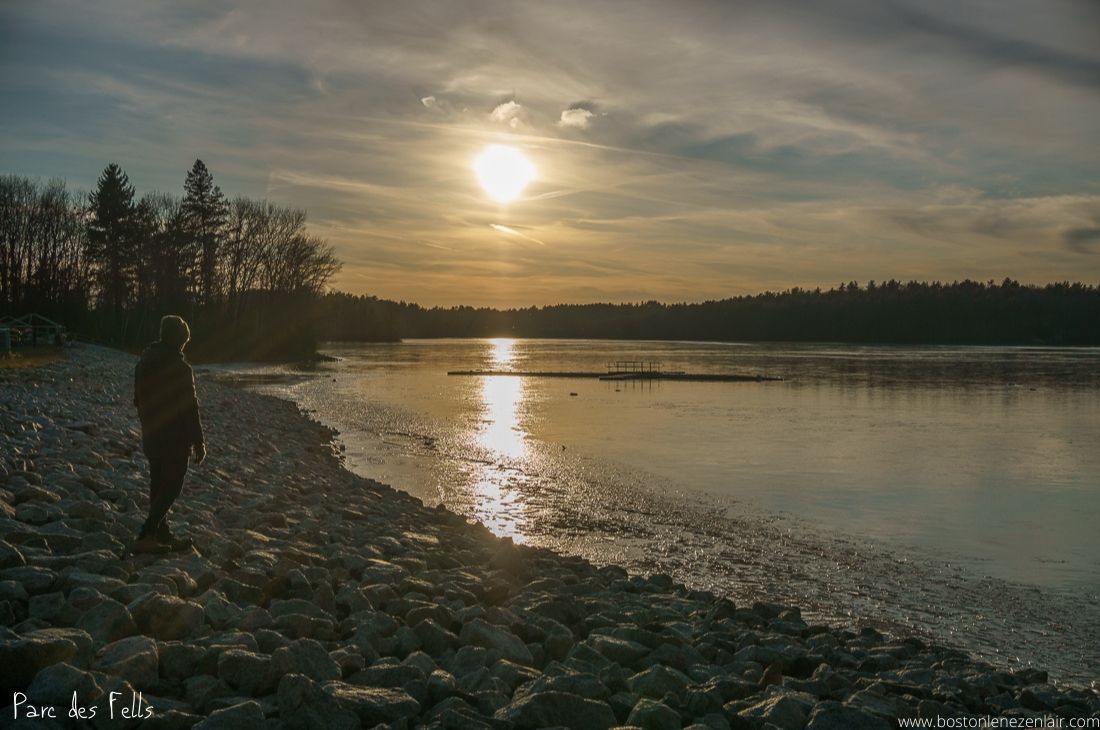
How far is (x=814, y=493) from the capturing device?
676 inches

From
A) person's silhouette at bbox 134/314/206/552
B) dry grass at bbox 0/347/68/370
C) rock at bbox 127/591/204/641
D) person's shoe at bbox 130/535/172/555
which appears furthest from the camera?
dry grass at bbox 0/347/68/370

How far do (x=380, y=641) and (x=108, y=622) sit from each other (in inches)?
70.9

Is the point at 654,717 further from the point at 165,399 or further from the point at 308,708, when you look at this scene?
the point at 165,399

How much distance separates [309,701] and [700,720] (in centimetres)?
242

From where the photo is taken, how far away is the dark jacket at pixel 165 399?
7.27 meters

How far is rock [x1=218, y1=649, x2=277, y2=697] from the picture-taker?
481 cm

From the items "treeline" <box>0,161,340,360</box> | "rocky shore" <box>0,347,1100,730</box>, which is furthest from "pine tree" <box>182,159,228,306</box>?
"rocky shore" <box>0,347,1100,730</box>

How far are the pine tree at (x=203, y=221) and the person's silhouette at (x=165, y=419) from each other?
229 ft

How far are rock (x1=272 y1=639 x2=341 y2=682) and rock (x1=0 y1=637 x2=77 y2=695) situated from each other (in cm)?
116

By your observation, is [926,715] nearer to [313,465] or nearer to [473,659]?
[473,659]

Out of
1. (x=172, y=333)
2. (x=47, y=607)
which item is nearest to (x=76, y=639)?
(x=47, y=607)

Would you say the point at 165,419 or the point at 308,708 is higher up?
Result: the point at 165,419

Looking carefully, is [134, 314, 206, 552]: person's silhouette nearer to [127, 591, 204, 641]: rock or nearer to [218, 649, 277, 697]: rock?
[127, 591, 204, 641]: rock

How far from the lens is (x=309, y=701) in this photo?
4625 millimetres
